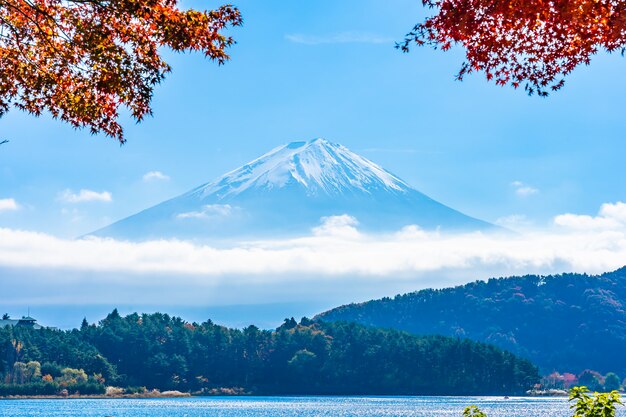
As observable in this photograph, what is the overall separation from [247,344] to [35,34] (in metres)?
108

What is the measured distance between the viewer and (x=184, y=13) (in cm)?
1108

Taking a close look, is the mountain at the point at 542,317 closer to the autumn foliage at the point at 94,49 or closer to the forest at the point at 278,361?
the forest at the point at 278,361

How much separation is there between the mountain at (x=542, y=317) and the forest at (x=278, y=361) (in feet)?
138

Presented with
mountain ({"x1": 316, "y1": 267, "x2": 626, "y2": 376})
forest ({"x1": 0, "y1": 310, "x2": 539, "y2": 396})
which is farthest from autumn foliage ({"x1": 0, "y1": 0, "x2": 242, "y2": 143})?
mountain ({"x1": 316, "y1": 267, "x2": 626, "y2": 376})

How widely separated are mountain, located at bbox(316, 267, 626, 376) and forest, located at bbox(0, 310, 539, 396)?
4202cm

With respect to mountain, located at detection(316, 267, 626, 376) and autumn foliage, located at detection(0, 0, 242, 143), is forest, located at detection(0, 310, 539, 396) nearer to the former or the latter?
mountain, located at detection(316, 267, 626, 376)

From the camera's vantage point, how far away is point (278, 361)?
11788 centimetres

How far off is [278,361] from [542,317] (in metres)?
66.8

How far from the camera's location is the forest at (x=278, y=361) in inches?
4370

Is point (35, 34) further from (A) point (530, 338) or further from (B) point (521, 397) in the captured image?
(A) point (530, 338)

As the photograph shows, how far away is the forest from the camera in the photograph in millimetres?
111000

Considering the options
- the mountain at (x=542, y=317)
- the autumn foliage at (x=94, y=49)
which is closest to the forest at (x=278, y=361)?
the mountain at (x=542, y=317)

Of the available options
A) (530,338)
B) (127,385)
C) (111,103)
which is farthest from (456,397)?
(111,103)

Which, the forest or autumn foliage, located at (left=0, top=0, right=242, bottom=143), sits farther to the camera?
the forest
